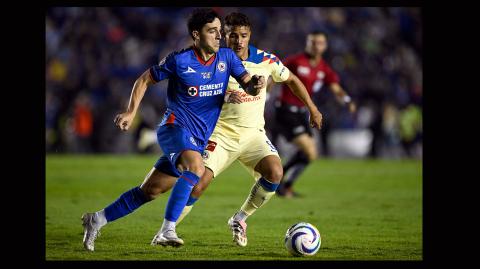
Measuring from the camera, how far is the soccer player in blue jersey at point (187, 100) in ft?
23.0

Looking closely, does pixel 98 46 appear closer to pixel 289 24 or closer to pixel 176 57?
pixel 289 24

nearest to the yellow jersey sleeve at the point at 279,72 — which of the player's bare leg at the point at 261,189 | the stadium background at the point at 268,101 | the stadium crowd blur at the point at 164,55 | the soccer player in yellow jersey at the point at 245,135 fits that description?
the soccer player in yellow jersey at the point at 245,135

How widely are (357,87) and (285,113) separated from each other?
1009 centimetres

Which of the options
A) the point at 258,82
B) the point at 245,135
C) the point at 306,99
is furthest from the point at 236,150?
the point at 258,82

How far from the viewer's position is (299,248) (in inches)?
274

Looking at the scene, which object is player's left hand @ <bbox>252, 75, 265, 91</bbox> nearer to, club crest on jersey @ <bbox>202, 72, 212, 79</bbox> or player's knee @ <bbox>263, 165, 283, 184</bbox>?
club crest on jersey @ <bbox>202, 72, 212, 79</bbox>

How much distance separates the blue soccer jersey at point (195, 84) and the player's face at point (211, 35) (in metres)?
0.17

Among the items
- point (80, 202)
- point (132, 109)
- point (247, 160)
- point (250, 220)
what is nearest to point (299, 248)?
point (247, 160)

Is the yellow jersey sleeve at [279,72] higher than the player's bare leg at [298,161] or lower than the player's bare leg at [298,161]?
higher

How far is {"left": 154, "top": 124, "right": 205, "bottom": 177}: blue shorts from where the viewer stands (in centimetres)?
700

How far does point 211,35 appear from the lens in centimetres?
709

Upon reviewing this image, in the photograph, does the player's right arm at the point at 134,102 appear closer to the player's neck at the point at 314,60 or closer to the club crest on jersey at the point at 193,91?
the club crest on jersey at the point at 193,91

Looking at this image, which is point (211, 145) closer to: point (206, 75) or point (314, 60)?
point (206, 75)

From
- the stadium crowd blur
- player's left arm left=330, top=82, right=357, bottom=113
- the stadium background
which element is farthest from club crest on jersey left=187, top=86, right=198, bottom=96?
the stadium crowd blur
